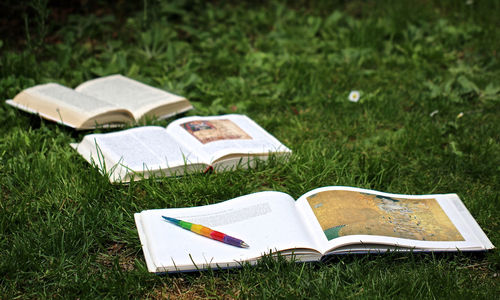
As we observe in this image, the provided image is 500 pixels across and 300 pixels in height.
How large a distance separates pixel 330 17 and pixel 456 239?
289 cm

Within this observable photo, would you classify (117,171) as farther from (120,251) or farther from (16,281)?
(16,281)

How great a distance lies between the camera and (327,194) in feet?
7.23

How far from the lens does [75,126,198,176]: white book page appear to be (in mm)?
2416

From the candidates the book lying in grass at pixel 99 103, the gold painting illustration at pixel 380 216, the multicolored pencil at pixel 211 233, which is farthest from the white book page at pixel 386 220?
the book lying in grass at pixel 99 103

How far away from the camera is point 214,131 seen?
8.93 ft

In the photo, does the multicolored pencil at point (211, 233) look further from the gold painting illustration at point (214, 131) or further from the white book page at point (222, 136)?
the gold painting illustration at point (214, 131)

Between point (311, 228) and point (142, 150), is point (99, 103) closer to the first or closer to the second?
point (142, 150)

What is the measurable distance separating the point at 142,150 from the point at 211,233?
73cm

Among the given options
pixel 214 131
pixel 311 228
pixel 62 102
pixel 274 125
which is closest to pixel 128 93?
pixel 62 102

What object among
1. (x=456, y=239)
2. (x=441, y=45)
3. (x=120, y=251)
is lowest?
(x=120, y=251)

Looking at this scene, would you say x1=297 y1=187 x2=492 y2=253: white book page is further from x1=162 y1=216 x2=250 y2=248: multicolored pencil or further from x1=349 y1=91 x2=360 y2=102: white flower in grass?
x1=349 y1=91 x2=360 y2=102: white flower in grass

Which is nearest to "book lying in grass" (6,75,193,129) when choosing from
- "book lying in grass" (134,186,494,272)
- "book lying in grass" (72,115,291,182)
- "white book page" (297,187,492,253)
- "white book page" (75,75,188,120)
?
"white book page" (75,75,188,120)

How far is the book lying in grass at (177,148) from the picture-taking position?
2.41 m

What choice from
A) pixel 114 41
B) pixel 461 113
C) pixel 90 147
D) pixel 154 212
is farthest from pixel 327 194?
pixel 114 41
